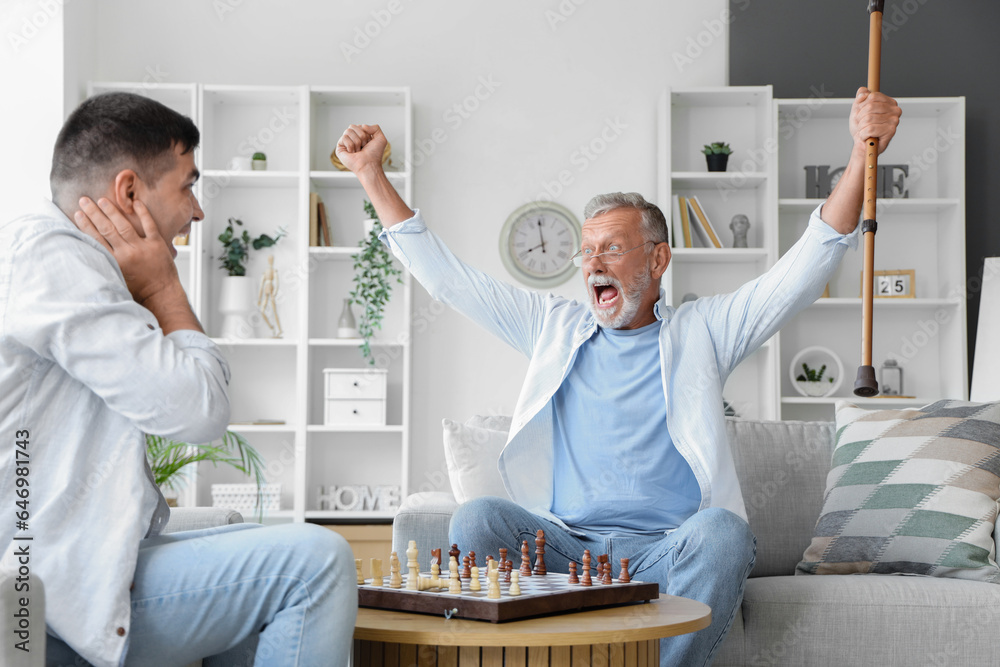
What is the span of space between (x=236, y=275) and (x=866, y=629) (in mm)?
3315

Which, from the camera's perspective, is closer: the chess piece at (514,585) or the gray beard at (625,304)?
the chess piece at (514,585)

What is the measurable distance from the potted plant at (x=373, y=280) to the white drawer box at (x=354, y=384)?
8cm

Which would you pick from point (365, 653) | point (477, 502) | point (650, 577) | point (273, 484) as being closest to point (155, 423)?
point (365, 653)

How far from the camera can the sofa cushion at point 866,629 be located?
200 cm

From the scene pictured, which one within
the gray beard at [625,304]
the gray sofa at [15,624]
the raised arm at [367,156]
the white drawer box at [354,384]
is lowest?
the gray sofa at [15,624]

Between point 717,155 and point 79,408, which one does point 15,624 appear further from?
point 717,155

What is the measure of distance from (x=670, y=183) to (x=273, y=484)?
233 cm

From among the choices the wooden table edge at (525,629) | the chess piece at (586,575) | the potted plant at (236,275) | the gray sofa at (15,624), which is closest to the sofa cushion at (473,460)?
the chess piece at (586,575)

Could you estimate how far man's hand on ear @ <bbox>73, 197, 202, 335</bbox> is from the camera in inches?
47.6

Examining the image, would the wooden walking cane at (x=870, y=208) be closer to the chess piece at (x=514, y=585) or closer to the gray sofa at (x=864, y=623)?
the gray sofa at (x=864, y=623)

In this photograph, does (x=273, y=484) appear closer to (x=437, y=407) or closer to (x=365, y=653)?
(x=437, y=407)

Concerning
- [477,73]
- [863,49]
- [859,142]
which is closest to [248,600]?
[859,142]

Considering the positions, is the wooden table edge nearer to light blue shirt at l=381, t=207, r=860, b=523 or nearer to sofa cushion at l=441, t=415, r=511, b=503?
light blue shirt at l=381, t=207, r=860, b=523

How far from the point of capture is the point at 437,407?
456cm
